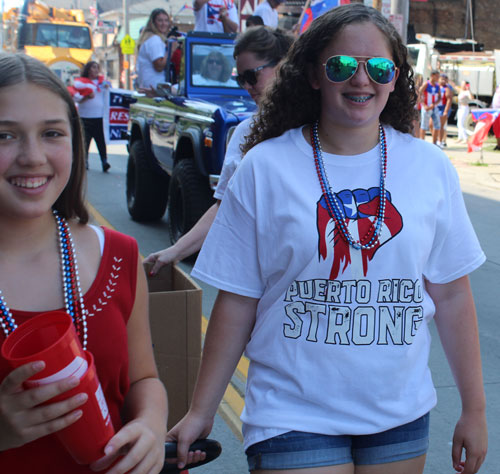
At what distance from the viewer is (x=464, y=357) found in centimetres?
221

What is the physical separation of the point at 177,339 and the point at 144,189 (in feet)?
23.4

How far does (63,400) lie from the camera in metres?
1.36

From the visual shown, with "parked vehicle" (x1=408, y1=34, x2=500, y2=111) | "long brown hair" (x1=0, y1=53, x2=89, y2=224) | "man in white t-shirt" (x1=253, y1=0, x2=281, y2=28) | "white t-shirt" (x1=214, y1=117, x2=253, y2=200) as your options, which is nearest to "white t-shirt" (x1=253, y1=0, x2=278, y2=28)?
"man in white t-shirt" (x1=253, y1=0, x2=281, y2=28)

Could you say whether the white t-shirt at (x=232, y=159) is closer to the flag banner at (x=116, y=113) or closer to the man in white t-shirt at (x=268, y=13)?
the man in white t-shirt at (x=268, y=13)

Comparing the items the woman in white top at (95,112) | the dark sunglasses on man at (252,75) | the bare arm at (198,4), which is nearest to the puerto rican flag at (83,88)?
the woman in white top at (95,112)

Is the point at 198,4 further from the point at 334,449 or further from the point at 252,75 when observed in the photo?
the point at 334,449

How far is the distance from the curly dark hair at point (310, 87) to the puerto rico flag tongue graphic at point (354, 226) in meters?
0.32

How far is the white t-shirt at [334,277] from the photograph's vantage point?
6.51 ft

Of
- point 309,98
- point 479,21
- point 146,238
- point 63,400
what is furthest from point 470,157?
point 479,21

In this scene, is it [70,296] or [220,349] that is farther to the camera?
[220,349]

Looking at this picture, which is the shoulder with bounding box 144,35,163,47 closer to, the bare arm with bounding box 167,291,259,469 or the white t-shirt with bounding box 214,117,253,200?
the white t-shirt with bounding box 214,117,253,200

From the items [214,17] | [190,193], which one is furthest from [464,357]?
[214,17]

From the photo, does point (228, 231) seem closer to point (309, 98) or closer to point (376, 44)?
point (309, 98)

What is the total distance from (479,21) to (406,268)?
4202 cm
